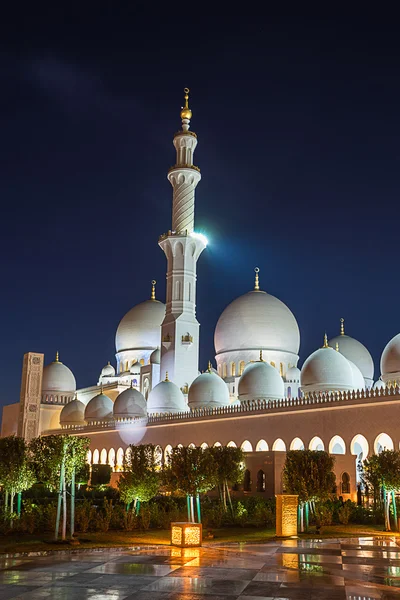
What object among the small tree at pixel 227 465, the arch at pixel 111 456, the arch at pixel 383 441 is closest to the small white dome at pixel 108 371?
the arch at pixel 111 456

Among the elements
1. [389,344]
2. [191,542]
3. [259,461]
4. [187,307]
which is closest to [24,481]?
[191,542]

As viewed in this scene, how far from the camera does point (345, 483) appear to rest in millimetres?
22750

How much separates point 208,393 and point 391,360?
885cm

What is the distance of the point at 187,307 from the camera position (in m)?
36.1

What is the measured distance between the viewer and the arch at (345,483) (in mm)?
22594

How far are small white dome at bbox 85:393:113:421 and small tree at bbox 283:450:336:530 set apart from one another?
78.1 ft

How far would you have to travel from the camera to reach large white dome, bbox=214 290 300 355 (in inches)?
1457

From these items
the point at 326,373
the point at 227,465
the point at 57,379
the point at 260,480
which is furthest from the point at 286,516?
the point at 57,379

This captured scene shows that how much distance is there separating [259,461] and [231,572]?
50.8 feet

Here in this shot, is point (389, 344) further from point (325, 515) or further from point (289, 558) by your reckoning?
point (289, 558)

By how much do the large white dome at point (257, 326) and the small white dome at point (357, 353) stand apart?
102 inches

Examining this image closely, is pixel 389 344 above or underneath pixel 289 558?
above

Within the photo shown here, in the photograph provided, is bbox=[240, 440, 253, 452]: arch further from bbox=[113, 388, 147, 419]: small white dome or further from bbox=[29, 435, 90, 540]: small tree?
bbox=[29, 435, 90, 540]: small tree

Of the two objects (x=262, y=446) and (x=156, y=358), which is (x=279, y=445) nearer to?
(x=262, y=446)
